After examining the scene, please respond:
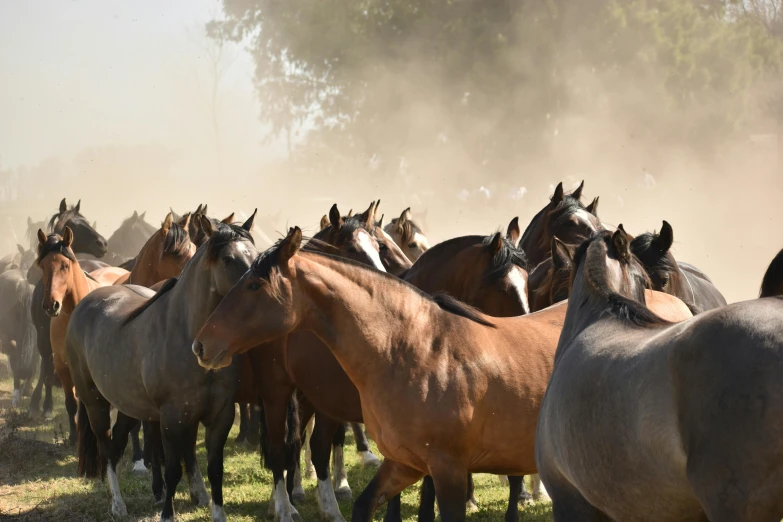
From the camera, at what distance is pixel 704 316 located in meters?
2.78

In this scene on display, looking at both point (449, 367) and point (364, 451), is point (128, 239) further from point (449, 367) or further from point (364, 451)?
point (449, 367)

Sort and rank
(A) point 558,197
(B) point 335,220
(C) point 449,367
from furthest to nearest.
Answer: (A) point 558,197
(B) point 335,220
(C) point 449,367

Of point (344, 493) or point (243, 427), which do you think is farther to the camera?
point (243, 427)

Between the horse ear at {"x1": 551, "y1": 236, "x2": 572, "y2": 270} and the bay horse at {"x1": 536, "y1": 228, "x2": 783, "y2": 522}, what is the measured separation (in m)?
0.93

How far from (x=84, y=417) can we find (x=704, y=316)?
6154 millimetres

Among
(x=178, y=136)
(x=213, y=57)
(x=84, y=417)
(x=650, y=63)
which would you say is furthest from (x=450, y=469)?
(x=213, y=57)

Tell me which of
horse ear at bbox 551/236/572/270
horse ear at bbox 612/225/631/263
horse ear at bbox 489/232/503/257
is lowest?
horse ear at bbox 612/225/631/263

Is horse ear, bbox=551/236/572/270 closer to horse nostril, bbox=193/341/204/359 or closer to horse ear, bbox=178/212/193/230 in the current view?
horse nostril, bbox=193/341/204/359

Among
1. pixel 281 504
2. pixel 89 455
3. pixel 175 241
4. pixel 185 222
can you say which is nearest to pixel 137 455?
pixel 89 455

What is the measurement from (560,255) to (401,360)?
4.18 feet

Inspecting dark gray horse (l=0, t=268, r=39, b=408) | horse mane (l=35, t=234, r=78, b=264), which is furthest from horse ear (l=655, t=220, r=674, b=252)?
dark gray horse (l=0, t=268, r=39, b=408)

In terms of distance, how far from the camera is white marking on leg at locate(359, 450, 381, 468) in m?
8.46

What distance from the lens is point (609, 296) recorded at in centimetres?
373

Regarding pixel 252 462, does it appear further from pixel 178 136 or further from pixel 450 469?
pixel 178 136
